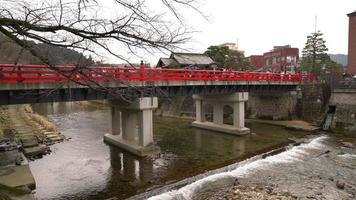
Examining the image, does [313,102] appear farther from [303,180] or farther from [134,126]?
[134,126]

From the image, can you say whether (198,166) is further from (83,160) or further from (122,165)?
(83,160)

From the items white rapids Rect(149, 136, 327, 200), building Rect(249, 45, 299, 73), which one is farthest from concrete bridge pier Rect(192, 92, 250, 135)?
building Rect(249, 45, 299, 73)

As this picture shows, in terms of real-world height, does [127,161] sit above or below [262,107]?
below

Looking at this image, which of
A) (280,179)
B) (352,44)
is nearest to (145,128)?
(280,179)

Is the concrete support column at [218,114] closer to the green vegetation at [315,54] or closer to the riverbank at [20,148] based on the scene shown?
the riverbank at [20,148]

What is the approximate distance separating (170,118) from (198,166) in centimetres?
2188

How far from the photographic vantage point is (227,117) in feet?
119

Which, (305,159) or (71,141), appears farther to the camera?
(71,141)

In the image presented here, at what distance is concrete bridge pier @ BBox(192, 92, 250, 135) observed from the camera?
27.5 metres

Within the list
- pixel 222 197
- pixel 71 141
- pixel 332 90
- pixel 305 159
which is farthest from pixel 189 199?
pixel 332 90

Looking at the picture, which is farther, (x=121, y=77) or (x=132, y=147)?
(x=132, y=147)

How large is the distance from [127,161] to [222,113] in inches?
527

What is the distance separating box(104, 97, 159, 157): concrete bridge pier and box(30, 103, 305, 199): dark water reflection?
0.64 metres

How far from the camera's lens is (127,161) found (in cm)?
1861
